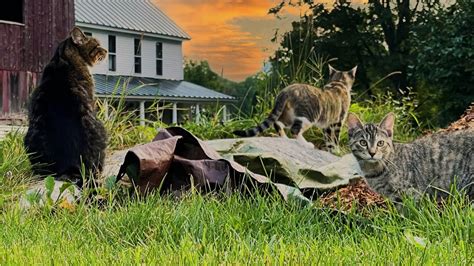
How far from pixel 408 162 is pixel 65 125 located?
11.4 ft

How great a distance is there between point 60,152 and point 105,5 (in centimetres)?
2447

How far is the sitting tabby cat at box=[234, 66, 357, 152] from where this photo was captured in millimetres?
8844

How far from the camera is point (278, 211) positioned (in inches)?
181

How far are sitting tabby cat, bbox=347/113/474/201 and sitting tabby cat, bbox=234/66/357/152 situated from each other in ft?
11.5

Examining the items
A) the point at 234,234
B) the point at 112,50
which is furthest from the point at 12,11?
the point at 234,234

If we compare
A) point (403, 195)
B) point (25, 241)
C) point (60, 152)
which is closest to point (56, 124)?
point (60, 152)

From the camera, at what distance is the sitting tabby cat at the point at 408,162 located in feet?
16.1

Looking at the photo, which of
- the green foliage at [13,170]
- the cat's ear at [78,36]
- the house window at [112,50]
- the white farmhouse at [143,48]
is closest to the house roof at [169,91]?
the white farmhouse at [143,48]

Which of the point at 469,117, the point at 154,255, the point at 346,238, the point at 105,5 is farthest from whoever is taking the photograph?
the point at 105,5

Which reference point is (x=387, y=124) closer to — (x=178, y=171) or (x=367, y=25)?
(x=178, y=171)

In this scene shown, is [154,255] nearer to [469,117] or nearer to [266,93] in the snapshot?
[469,117]

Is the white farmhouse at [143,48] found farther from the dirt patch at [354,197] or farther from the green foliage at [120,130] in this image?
the dirt patch at [354,197]

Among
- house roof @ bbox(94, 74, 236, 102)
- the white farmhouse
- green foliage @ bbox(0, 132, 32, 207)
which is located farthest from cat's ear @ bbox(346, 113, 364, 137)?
the white farmhouse

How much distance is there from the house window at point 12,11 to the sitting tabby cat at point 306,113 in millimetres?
14867
